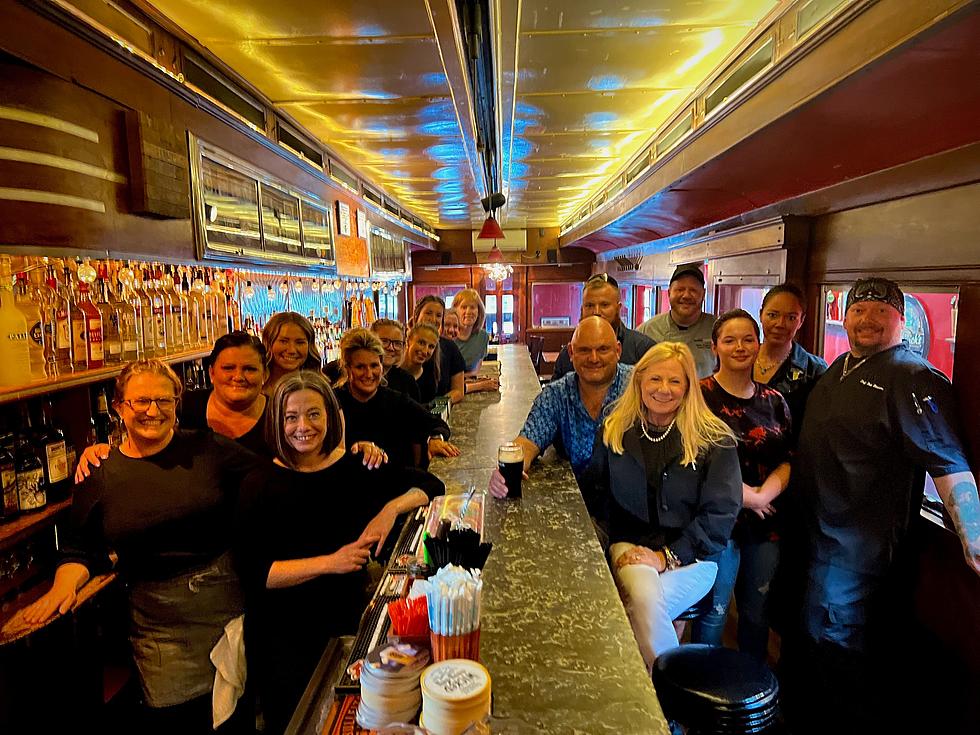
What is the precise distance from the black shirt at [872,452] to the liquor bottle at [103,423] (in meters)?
2.77

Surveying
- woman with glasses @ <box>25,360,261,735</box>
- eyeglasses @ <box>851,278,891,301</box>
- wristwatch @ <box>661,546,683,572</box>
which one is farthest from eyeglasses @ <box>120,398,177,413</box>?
eyeglasses @ <box>851,278,891,301</box>

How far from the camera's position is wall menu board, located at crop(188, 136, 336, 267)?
2.88 m

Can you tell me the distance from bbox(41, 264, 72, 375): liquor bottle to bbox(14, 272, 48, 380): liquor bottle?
44mm

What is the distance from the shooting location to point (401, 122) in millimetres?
3768

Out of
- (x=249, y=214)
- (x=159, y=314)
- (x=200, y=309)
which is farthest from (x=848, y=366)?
(x=249, y=214)

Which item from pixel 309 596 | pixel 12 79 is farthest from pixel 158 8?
pixel 309 596

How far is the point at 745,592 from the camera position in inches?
98.2

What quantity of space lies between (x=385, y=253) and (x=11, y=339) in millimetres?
6137

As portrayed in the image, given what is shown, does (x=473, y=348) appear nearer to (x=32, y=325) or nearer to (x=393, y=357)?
(x=393, y=357)

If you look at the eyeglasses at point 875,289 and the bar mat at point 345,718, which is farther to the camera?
the eyeglasses at point 875,289

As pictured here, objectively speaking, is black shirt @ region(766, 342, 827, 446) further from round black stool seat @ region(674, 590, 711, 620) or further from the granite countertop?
the granite countertop

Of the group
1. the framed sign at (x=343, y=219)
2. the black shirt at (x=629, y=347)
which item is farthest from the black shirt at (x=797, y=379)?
the framed sign at (x=343, y=219)

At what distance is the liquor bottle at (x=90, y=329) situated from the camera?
2129 mm

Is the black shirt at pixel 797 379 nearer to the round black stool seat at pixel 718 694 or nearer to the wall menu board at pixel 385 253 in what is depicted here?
the round black stool seat at pixel 718 694
